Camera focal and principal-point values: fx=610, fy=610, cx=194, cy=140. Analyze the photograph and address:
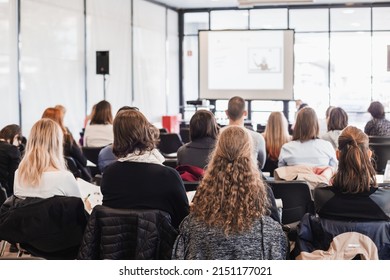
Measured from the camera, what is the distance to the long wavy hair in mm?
2693

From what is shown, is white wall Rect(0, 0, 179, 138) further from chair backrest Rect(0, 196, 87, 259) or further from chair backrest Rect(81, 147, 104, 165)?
chair backrest Rect(0, 196, 87, 259)

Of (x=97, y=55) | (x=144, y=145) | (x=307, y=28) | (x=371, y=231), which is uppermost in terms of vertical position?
(x=307, y=28)

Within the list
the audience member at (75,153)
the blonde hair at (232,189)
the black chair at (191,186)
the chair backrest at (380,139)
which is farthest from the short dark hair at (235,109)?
the blonde hair at (232,189)

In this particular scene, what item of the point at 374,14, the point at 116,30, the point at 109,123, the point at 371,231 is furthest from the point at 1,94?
the point at 374,14

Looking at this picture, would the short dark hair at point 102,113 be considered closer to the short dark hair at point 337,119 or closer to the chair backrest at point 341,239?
the short dark hair at point 337,119

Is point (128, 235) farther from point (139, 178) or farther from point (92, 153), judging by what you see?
point (92, 153)

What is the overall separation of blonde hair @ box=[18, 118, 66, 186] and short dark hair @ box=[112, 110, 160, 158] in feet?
1.79

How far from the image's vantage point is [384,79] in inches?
558

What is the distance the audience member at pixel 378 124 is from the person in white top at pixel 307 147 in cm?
299

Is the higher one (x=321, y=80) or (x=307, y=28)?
(x=307, y=28)

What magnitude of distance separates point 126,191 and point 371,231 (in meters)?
1.08

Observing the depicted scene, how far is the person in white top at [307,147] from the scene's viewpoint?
14.5 ft

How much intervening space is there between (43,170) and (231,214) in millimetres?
1256
